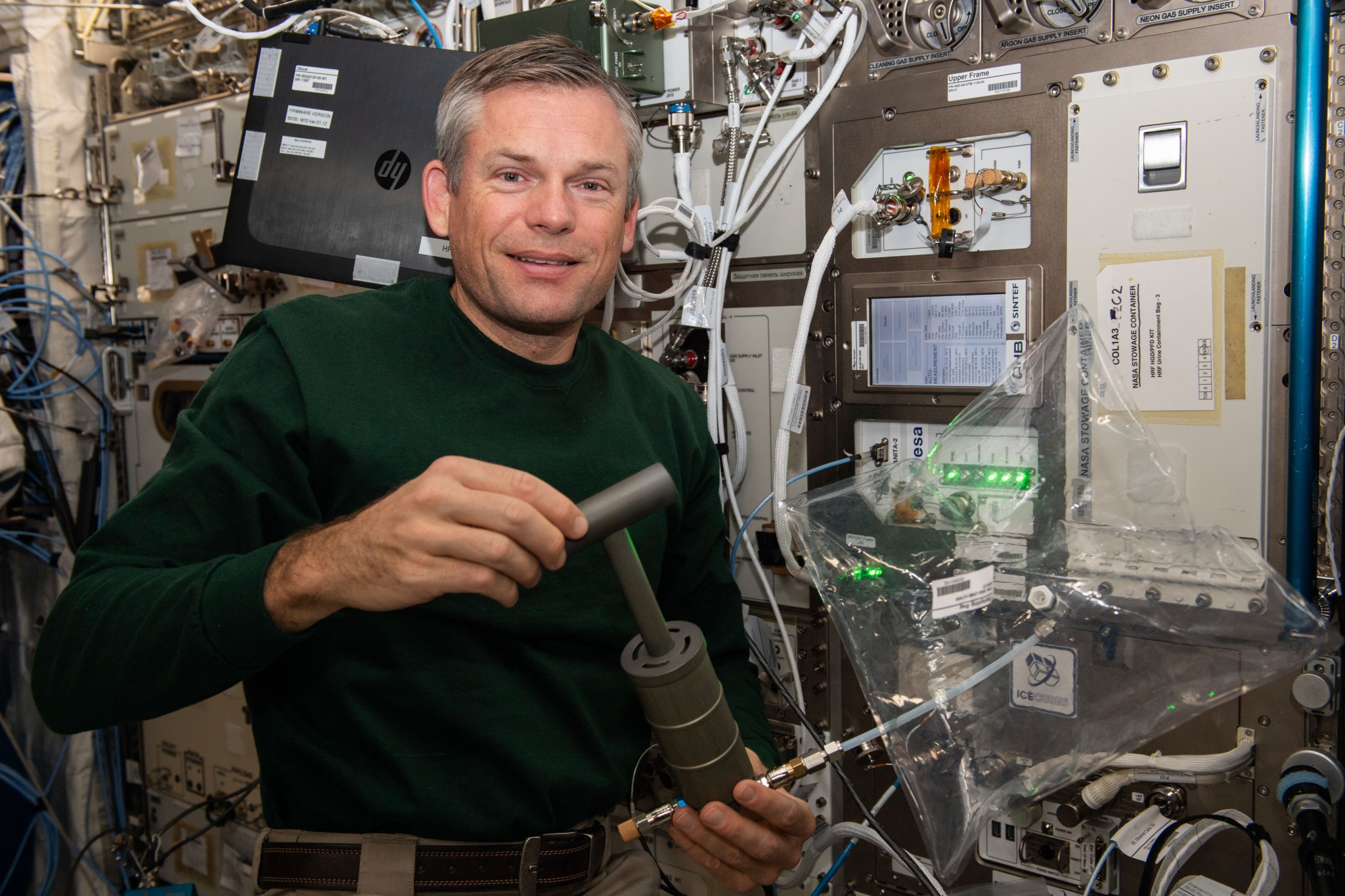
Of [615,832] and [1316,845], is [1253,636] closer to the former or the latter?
[1316,845]

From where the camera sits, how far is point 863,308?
212 cm

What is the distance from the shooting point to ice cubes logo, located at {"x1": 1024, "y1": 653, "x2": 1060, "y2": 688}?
1713mm

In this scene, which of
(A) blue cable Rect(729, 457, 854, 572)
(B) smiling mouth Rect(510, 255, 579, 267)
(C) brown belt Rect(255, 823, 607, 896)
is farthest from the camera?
(A) blue cable Rect(729, 457, 854, 572)

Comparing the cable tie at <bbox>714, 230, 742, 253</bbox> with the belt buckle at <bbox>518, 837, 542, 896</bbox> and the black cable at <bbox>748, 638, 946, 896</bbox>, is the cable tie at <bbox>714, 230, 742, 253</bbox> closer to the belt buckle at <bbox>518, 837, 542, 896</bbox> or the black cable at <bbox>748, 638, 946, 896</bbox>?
the black cable at <bbox>748, 638, 946, 896</bbox>

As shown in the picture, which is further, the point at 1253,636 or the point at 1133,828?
the point at 1133,828

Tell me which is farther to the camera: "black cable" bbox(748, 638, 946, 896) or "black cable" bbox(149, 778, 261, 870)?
"black cable" bbox(149, 778, 261, 870)

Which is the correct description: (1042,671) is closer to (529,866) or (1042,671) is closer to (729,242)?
(529,866)

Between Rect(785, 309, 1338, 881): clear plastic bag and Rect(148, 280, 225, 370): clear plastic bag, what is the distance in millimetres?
2257

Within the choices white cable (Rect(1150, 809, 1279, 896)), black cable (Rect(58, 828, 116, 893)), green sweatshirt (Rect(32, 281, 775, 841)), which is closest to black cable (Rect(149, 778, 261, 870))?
black cable (Rect(58, 828, 116, 893))

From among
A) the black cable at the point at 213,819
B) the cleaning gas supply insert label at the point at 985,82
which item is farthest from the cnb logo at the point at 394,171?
the black cable at the point at 213,819

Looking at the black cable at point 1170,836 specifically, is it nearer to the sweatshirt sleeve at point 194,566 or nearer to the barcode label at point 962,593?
the barcode label at point 962,593

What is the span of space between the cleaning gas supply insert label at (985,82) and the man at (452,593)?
0.71m

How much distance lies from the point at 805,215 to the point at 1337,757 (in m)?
1.54

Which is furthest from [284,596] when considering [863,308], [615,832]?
[863,308]
